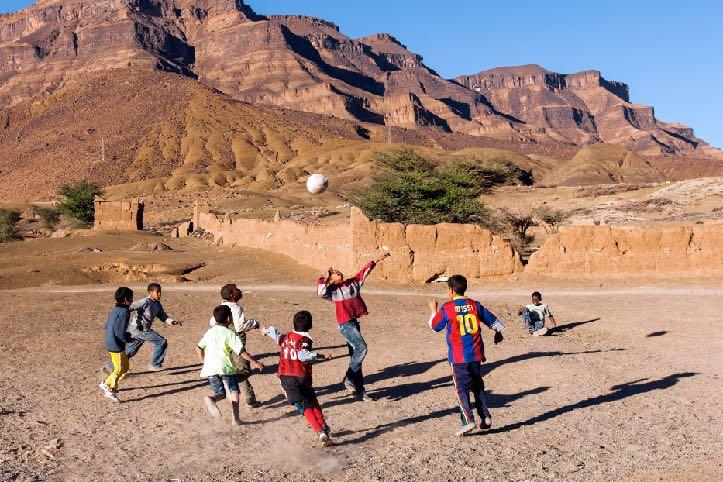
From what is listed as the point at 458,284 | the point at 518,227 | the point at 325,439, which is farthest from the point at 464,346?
the point at 518,227

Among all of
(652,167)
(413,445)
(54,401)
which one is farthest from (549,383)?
(652,167)

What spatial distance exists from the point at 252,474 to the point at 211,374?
1.69 meters

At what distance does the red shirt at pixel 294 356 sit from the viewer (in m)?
6.77

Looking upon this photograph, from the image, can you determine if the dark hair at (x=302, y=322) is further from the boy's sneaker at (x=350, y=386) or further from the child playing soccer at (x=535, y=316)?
the child playing soccer at (x=535, y=316)

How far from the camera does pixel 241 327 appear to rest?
8.06m

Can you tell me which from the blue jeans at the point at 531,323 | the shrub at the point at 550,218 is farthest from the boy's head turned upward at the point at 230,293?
the shrub at the point at 550,218

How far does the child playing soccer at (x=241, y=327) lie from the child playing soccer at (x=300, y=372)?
974 millimetres

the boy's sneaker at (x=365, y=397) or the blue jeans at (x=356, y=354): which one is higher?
the blue jeans at (x=356, y=354)

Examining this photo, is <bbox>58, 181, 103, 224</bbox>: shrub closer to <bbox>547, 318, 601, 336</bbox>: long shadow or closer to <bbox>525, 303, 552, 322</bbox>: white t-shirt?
<bbox>547, 318, 601, 336</bbox>: long shadow

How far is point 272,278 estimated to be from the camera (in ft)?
73.3

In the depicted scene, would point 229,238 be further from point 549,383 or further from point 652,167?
point 652,167

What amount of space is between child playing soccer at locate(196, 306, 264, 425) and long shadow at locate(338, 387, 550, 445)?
1314 millimetres

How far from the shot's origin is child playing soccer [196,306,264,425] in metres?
7.24

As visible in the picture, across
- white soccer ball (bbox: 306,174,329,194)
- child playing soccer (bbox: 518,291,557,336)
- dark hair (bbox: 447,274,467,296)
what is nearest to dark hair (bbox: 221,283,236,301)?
dark hair (bbox: 447,274,467,296)
